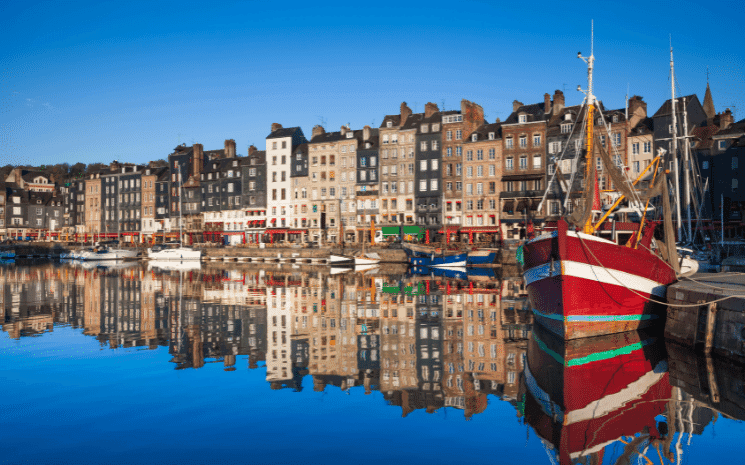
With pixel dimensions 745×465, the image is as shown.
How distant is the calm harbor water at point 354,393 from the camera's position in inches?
372

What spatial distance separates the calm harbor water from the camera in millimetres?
9445

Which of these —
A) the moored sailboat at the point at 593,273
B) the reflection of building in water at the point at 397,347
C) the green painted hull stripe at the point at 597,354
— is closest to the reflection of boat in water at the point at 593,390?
the green painted hull stripe at the point at 597,354

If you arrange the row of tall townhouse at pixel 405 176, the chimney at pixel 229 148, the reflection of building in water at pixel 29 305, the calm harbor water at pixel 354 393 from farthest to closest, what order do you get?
the chimney at pixel 229 148 < the row of tall townhouse at pixel 405 176 < the reflection of building in water at pixel 29 305 < the calm harbor water at pixel 354 393

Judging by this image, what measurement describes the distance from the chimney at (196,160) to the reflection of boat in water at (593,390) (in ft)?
301

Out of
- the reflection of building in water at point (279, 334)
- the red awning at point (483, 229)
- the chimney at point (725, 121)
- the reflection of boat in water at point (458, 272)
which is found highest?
the chimney at point (725, 121)

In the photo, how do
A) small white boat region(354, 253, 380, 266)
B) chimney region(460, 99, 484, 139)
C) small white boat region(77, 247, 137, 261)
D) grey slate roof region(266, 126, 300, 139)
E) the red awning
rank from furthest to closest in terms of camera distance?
grey slate roof region(266, 126, 300, 139) < small white boat region(77, 247, 137, 261) < chimney region(460, 99, 484, 139) < the red awning < small white boat region(354, 253, 380, 266)

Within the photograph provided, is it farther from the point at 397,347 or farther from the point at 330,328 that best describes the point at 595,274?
the point at 330,328

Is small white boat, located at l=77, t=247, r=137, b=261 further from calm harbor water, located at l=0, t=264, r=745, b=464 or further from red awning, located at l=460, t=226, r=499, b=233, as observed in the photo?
calm harbor water, located at l=0, t=264, r=745, b=464

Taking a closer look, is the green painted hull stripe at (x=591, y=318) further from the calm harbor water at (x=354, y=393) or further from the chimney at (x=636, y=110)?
the chimney at (x=636, y=110)

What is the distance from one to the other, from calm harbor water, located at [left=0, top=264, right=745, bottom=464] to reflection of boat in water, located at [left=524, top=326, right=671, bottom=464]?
0.05 meters

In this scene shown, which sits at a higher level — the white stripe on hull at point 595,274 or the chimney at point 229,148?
the chimney at point 229,148

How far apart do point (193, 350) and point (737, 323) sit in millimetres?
15325

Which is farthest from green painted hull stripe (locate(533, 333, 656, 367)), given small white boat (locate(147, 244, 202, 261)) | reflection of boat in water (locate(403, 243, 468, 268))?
small white boat (locate(147, 244, 202, 261))

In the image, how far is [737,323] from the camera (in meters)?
14.7
